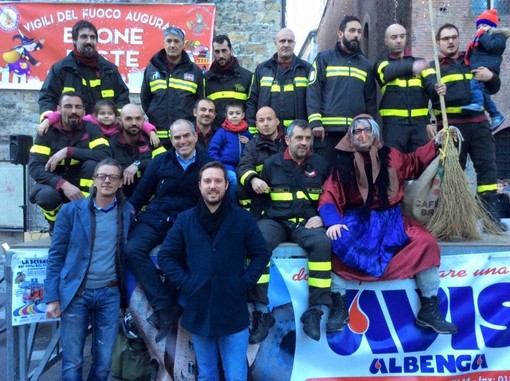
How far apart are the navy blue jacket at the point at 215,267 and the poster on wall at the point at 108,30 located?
5.80 m

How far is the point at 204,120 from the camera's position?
509cm

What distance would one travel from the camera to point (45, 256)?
4.13 meters

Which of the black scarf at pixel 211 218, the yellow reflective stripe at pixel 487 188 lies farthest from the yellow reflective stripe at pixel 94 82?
the yellow reflective stripe at pixel 487 188

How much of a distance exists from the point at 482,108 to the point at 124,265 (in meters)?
3.55

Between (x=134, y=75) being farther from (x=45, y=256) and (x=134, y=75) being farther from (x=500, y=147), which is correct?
(x=500, y=147)

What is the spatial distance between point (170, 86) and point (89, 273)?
7.97 feet

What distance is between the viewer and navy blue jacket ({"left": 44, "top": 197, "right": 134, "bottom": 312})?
143 inches

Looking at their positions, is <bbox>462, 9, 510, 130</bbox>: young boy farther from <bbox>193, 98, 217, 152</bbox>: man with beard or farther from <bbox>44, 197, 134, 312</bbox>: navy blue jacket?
<bbox>44, 197, 134, 312</bbox>: navy blue jacket

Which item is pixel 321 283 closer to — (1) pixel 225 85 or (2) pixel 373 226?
(2) pixel 373 226

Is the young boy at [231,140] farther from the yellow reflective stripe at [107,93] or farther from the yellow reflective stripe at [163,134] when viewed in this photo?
the yellow reflective stripe at [107,93]

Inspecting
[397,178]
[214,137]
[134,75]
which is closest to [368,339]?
[397,178]

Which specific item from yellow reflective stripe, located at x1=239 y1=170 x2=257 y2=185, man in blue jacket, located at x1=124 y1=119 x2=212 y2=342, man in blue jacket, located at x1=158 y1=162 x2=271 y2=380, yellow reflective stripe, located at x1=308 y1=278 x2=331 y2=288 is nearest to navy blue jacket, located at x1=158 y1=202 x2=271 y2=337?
man in blue jacket, located at x1=158 y1=162 x2=271 y2=380

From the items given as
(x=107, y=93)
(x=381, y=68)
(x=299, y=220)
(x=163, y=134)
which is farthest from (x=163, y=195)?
(x=381, y=68)

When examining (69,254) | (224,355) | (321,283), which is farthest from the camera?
(321,283)
